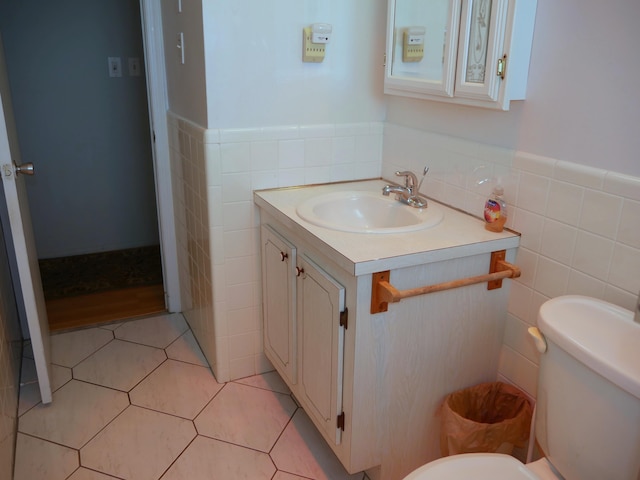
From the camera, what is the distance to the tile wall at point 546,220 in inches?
51.9

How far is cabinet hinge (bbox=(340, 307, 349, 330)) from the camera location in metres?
1.52

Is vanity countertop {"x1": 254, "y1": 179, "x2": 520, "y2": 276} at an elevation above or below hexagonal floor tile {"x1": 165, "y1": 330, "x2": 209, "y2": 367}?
above

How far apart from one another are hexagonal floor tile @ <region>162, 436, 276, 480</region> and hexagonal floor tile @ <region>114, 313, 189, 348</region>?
0.75 m

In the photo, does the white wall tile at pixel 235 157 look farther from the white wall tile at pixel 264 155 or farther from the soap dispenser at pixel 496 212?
the soap dispenser at pixel 496 212

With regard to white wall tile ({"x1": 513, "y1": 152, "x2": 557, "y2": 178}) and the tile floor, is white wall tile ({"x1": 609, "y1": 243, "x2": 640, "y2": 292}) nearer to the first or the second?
white wall tile ({"x1": 513, "y1": 152, "x2": 557, "y2": 178})

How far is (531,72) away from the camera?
1500 mm

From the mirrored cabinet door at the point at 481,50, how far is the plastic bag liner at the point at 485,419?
902 mm

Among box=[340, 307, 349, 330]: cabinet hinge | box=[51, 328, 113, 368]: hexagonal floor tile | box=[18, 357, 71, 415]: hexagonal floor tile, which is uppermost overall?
box=[340, 307, 349, 330]: cabinet hinge

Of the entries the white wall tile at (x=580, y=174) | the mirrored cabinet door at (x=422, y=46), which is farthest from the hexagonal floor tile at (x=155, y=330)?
the white wall tile at (x=580, y=174)

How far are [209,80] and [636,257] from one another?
1.44m

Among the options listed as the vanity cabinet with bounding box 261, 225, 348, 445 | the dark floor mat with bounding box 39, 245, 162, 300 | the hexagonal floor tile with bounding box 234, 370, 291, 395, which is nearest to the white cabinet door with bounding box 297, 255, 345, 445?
the vanity cabinet with bounding box 261, 225, 348, 445

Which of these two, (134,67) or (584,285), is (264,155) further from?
(134,67)

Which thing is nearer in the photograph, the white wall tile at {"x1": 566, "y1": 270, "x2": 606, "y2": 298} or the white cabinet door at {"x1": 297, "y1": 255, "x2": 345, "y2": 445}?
the white wall tile at {"x1": 566, "y1": 270, "x2": 606, "y2": 298}

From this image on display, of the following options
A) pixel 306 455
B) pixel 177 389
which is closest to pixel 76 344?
pixel 177 389
